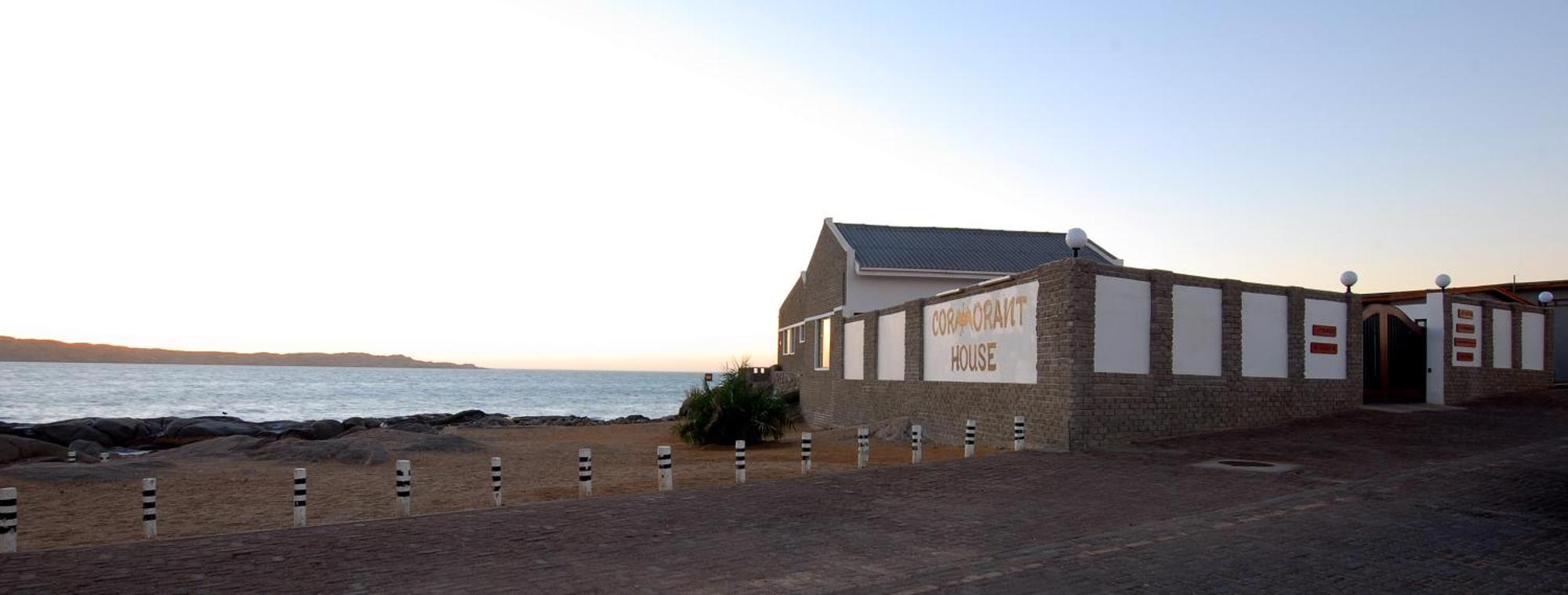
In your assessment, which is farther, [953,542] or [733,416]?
[733,416]

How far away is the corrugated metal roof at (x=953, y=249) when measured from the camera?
39.3 m

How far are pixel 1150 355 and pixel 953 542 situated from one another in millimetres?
10665

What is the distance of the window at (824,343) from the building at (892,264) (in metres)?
0.03

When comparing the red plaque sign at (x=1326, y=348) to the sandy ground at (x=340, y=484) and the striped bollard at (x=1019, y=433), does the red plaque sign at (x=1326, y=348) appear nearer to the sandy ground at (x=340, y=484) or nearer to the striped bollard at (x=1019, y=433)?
the sandy ground at (x=340, y=484)

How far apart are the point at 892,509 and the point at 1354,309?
16.6 m

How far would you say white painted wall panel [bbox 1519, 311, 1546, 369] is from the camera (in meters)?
29.1

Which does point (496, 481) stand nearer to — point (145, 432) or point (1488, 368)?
point (1488, 368)

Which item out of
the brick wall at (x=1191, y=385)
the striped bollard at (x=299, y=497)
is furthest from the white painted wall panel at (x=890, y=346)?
the striped bollard at (x=299, y=497)

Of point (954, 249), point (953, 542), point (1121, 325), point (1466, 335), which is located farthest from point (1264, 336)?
point (954, 249)

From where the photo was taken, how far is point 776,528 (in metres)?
11.6

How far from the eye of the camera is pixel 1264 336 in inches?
873

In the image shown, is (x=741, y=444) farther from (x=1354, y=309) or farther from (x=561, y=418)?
(x=561, y=418)

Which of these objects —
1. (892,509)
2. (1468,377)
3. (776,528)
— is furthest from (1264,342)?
(776,528)

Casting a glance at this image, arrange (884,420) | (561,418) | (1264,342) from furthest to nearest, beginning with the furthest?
1. (561,418)
2. (884,420)
3. (1264,342)
